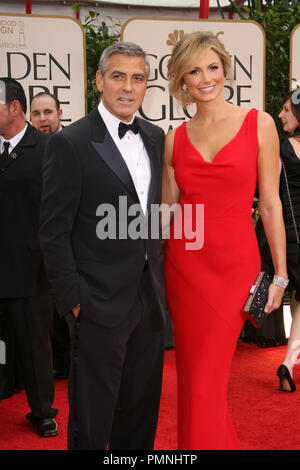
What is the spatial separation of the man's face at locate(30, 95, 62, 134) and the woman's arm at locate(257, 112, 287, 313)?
2.29m

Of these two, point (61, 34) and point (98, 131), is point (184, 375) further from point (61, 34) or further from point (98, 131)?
point (61, 34)

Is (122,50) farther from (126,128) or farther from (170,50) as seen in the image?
(170,50)

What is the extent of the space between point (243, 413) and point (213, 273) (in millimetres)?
1360

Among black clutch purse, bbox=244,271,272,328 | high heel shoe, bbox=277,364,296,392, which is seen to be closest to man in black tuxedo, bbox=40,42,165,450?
black clutch purse, bbox=244,271,272,328

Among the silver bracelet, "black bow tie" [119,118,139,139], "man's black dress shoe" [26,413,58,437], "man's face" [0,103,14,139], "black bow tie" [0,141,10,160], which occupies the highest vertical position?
"man's face" [0,103,14,139]

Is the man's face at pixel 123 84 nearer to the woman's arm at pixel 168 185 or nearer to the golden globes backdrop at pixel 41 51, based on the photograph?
the woman's arm at pixel 168 185

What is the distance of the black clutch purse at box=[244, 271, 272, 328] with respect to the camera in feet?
7.91

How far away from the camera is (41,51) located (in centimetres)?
492

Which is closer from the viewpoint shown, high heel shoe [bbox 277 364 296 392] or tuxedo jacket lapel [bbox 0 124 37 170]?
tuxedo jacket lapel [bbox 0 124 37 170]

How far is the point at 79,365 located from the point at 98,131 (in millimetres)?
798

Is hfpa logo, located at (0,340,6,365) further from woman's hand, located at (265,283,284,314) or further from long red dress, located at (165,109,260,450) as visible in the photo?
woman's hand, located at (265,283,284,314)

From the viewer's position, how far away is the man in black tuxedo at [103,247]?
83.6 inches

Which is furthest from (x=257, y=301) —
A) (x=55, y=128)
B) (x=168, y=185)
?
(x=55, y=128)
